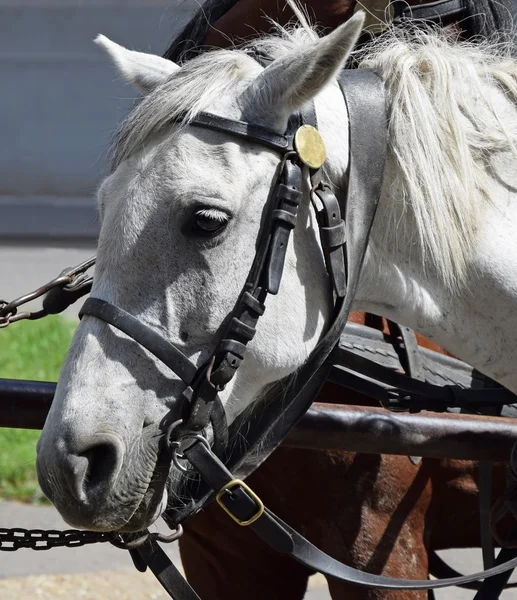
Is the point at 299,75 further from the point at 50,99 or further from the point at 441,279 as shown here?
the point at 50,99

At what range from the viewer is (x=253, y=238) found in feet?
4.70

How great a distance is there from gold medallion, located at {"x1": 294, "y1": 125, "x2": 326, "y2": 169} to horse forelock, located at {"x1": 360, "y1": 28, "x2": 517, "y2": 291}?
168 millimetres

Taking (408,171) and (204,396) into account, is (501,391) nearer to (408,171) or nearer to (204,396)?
(408,171)

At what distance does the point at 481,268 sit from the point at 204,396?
547mm

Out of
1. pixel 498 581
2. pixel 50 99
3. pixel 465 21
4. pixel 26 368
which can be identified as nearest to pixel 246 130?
pixel 465 21

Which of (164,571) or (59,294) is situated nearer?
(164,571)

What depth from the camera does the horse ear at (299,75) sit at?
4.53ft

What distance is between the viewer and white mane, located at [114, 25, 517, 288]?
1481mm

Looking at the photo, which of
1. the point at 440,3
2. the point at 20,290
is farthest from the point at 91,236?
the point at 440,3

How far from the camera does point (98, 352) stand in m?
1.39

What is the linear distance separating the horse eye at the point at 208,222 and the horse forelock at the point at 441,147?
1.08 ft

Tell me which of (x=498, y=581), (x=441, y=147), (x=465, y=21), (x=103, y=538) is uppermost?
(x=465, y=21)

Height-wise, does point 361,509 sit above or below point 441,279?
below

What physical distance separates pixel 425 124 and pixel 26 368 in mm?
3505
